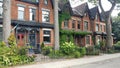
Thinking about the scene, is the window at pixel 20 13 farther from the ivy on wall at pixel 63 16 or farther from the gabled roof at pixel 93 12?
the gabled roof at pixel 93 12

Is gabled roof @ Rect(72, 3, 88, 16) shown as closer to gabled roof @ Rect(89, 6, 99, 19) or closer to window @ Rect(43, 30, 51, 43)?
gabled roof @ Rect(89, 6, 99, 19)

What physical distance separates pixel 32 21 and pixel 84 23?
51.0 ft

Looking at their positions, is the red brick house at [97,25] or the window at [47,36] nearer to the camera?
the window at [47,36]

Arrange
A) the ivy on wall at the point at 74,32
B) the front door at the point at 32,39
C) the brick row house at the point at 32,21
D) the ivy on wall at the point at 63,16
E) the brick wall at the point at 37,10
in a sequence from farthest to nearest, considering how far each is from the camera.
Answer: the ivy on wall at the point at 63,16
the ivy on wall at the point at 74,32
the front door at the point at 32,39
the brick row house at the point at 32,21
the brick wall at the point at 37,10

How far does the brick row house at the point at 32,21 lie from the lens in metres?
29.8

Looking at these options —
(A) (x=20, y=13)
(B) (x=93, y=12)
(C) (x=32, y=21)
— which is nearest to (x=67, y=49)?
(C) (x=32, y=21)

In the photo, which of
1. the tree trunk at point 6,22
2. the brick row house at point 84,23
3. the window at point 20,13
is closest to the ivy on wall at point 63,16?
the brick row house at point 84,23

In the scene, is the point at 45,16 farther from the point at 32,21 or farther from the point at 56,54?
the point at 56,54

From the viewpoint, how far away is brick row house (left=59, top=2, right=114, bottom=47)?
39.4 meters

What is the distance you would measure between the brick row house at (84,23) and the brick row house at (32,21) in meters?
3.55

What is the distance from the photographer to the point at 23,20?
30656mm

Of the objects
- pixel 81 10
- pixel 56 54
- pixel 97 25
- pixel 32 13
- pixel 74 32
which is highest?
pixel 81 10

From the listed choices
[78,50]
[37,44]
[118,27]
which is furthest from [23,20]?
[118,27]

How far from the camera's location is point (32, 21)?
31969 millimetres
